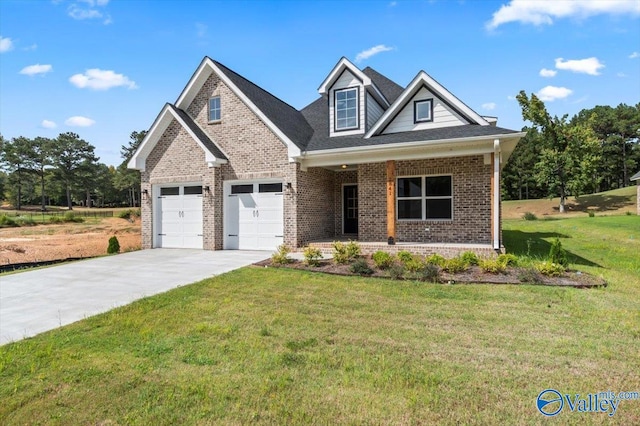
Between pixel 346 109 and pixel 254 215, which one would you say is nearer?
pixel 254 215

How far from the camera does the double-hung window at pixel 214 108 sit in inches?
555

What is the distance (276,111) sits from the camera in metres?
14.6

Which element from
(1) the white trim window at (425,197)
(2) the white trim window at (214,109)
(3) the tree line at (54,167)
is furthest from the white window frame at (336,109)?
(3) the tree line at (54,167)

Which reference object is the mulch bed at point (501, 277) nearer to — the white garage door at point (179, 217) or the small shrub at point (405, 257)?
the small shrub at point (405, 257)

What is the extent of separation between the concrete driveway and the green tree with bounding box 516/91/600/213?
40.9 meters

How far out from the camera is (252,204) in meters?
13.4

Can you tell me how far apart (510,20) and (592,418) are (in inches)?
506

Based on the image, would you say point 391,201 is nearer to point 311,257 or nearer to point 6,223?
point 311,257

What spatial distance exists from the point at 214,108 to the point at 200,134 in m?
1.29

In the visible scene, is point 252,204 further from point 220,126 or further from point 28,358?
point 28,358

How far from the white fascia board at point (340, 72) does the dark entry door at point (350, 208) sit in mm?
4363

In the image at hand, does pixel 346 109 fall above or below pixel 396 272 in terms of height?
above

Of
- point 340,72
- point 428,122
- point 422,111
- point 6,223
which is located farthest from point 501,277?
point 6,223

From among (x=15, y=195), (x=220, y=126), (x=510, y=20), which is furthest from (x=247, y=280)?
(x=15, y=195)
